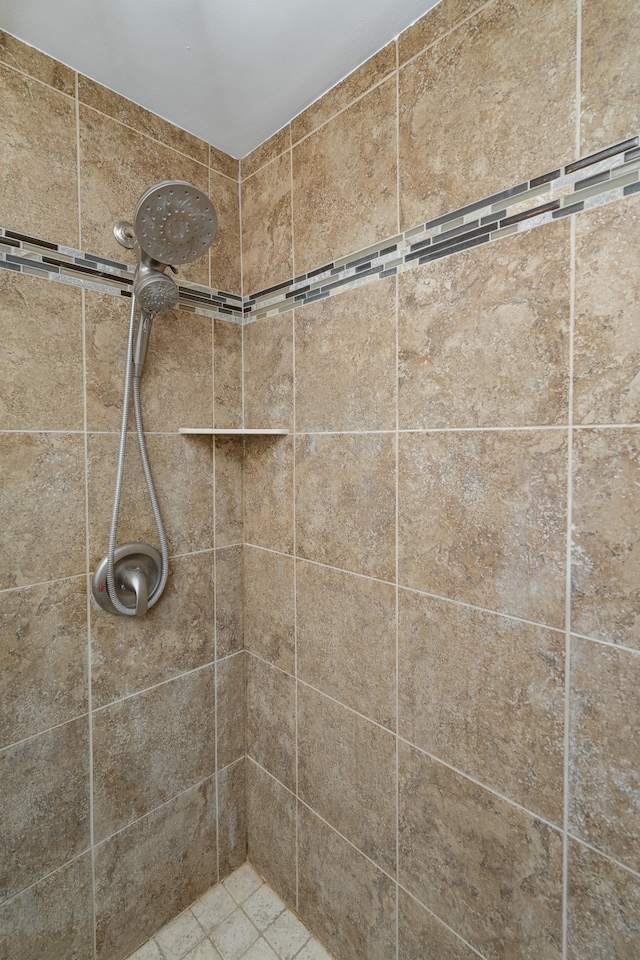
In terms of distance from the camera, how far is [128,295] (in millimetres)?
Answer: 1102

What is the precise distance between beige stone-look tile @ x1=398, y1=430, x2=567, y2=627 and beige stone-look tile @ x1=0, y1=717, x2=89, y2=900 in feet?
2.98

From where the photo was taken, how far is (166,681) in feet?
3.94

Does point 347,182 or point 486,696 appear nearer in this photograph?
point 486,696

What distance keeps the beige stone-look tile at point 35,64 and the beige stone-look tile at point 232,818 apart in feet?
6.11

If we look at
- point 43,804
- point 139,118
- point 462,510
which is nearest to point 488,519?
point 462,510

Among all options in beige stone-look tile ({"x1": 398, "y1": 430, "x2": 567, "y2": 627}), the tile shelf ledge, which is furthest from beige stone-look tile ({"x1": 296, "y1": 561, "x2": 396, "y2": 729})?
the tile shelf ledge

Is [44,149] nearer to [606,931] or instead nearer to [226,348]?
[226,348]

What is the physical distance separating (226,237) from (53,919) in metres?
1.83

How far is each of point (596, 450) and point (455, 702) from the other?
549mm

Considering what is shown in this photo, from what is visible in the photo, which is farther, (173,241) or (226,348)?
(226,348)

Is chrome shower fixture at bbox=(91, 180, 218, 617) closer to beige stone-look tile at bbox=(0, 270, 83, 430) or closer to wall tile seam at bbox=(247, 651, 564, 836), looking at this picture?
beige stone-look tile at bbox=(0, 270, 83, 430)

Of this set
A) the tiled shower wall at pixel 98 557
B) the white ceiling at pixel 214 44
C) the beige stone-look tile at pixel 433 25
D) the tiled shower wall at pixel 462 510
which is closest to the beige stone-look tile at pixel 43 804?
the tiled shower wall at pixel 98 557

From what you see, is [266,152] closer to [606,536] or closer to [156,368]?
[156,368]

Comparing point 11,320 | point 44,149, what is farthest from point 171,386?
point 44,149
